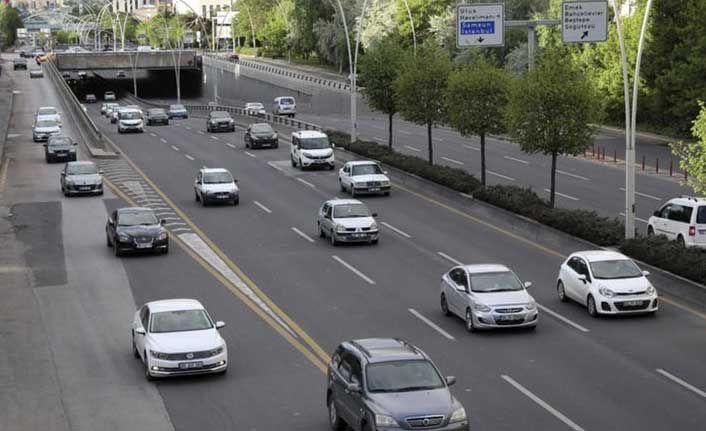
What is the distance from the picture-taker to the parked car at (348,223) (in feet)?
124

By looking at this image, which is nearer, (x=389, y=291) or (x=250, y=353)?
(x=250, y=353)

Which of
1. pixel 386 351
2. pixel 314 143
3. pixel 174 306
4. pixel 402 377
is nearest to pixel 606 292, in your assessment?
pixel 174 306

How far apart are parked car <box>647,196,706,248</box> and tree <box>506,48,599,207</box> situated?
5534mm

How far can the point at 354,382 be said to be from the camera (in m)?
18.2

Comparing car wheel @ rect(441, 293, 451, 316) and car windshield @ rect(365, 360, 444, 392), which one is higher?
car windshield @ rect(365, 360, 444, 392)

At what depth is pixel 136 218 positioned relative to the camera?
1470 inches

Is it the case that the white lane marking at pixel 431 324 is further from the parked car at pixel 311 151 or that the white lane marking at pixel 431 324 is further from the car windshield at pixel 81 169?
the parked car at pixel 311 151

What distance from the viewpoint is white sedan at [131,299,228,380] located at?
74.6 ft

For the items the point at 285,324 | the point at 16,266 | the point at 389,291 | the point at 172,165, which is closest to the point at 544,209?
the point at 389,291

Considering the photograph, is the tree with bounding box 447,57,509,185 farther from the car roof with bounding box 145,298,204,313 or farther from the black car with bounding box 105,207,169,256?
the car roof with bounding box 145,298,204,313

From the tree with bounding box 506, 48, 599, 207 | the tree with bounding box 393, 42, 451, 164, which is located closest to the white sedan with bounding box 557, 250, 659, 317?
the tree with bounding box 506, 48, 599, 207

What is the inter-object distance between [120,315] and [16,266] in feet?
25.9

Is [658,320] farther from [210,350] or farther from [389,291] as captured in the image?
[210,350]

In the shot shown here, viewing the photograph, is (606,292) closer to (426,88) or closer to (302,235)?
(302,235)
